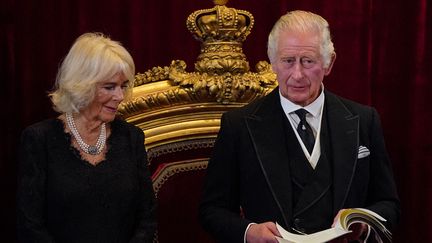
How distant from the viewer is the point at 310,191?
195 cm

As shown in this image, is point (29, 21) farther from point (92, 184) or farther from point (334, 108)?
point (334, 108)

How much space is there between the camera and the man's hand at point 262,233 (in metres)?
1.84

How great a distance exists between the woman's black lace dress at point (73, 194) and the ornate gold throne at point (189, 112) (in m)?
0.18

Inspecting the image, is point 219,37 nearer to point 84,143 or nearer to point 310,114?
point 310,114

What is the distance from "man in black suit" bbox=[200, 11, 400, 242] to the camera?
1956 millimetres

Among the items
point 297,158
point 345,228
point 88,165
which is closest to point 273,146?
point 297,158

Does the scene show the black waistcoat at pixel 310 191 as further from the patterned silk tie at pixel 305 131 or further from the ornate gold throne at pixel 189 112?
the ornate gold throne at pixel 189 112

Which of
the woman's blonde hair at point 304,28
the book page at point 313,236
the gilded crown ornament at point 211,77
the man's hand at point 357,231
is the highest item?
the woman's blonde hair at point 304,28

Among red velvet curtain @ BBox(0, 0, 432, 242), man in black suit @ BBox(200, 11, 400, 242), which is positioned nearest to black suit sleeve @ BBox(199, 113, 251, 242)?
man in black suit @ BBox(200, 11, 400, 242)

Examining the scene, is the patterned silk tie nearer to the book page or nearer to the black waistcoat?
the black waistcoat

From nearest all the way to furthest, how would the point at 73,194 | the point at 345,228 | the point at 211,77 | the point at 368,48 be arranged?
the point at 345,228, the point at 73,194, the point at 211,77, the point at 368,48

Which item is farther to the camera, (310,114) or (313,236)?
(310,114)

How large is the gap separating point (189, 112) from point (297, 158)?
0.37m

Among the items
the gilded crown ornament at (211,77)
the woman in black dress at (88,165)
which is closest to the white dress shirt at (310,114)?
the gilded crown ornament at (211,77)
